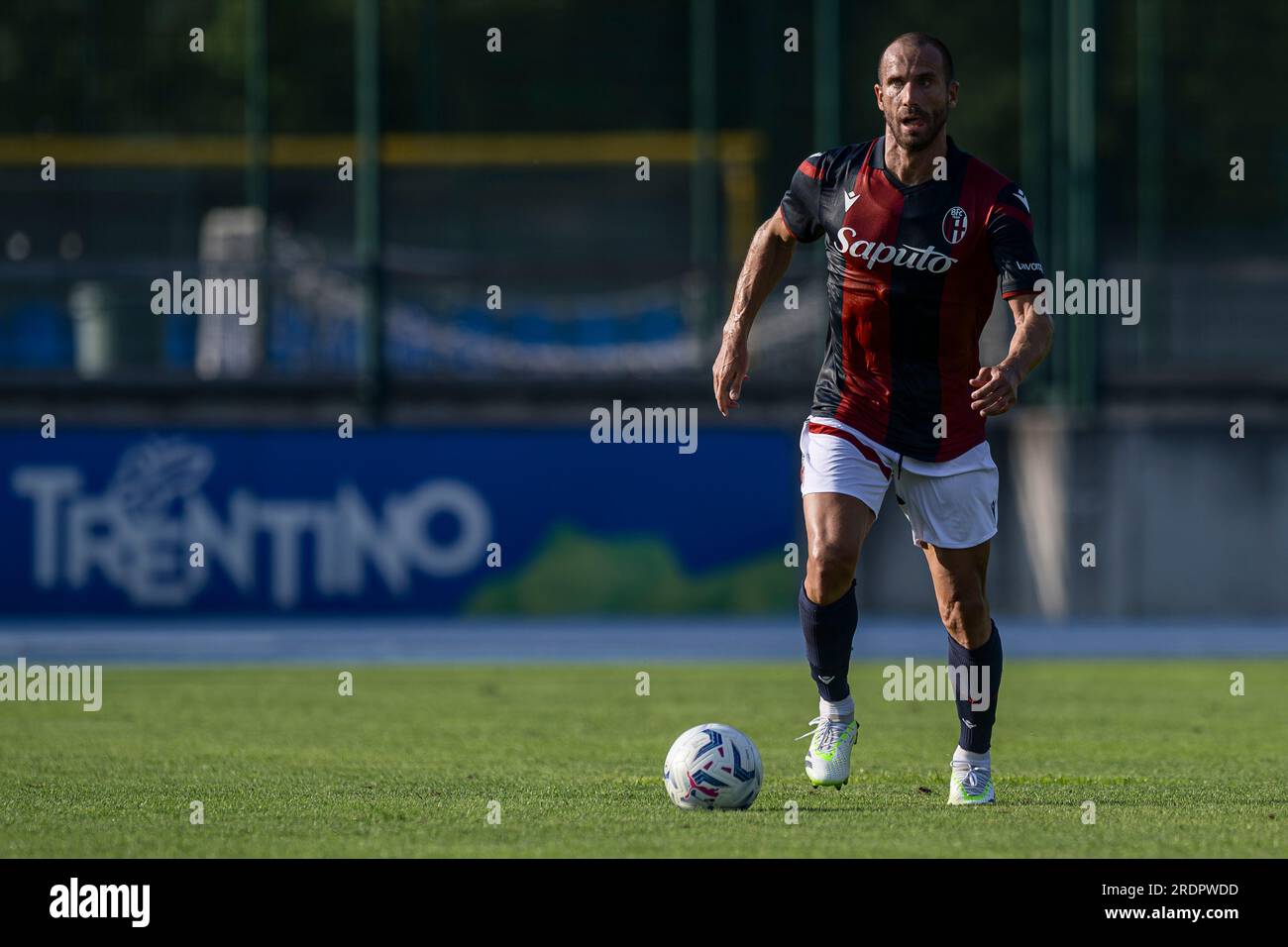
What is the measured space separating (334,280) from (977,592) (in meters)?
13.7

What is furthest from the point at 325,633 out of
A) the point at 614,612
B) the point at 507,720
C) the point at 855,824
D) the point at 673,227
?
the point at 673,227

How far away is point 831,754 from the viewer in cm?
→ 739

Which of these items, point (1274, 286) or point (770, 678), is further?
point (1274, 286)

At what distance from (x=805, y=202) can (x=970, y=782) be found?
2046 mm

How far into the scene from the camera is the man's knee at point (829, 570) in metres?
7.21

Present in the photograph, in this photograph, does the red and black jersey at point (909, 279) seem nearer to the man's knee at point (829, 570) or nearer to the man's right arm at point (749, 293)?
the man's right arm at point (749, 293)

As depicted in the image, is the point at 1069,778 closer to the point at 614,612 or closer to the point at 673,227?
the point at 614,612

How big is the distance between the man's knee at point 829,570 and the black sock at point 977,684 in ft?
1.40

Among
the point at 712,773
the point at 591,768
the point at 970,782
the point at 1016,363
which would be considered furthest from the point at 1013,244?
the point at 591,768

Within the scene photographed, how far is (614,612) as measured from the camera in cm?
1795

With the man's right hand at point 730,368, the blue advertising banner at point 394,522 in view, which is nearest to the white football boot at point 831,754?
the man's right hand at point 730,368

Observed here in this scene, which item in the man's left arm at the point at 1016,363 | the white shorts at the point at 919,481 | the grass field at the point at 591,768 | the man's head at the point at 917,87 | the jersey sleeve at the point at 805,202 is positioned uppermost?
the man's head at the point at 917,87

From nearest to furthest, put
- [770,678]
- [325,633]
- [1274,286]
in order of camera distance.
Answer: [770,678]
[325,633]
[1274,286]

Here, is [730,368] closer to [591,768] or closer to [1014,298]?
[1014,298]
